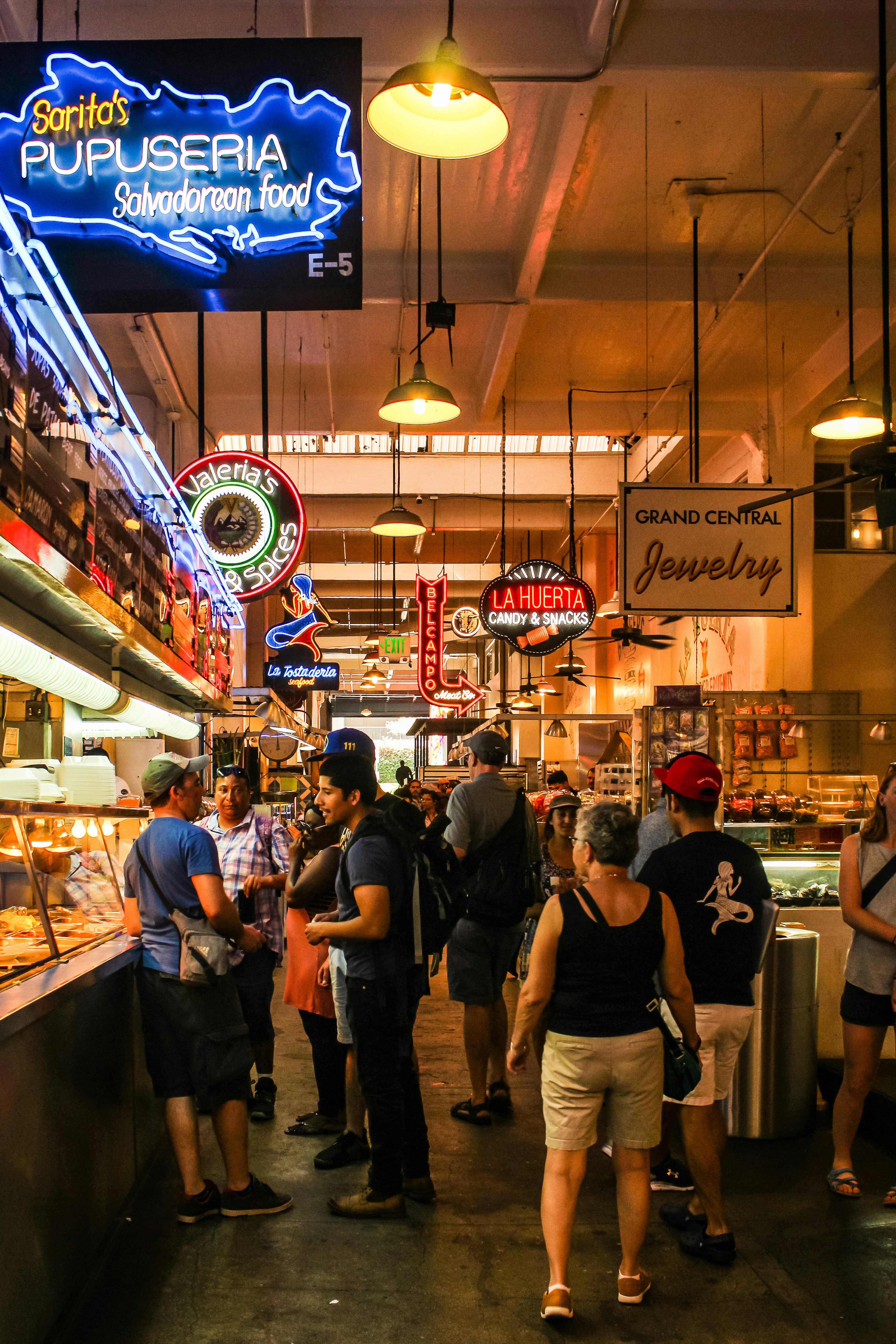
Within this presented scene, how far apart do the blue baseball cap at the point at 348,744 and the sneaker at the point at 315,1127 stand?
2.07 meters

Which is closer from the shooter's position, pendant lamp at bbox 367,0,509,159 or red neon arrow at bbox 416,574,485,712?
pendant lamp at bbox 367,0,509,159

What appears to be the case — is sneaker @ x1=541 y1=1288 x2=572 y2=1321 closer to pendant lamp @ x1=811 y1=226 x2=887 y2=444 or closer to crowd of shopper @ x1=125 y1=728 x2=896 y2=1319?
crowd of shopper @ x1=125 y1=728 x2=896 y2=1319

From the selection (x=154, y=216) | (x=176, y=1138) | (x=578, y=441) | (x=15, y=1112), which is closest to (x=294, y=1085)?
(x=176, y=1138)

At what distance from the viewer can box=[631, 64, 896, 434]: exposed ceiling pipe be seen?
809 cm

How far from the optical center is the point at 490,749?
21.6 feet

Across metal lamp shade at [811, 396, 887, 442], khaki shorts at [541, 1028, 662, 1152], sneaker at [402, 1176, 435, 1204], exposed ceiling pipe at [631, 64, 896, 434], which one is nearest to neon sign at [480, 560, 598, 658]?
exposed ceiling pipe at [631, 64, 896, 434]

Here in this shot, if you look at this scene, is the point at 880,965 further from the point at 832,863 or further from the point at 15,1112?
the point at 15,1112

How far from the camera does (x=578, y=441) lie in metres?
17.2

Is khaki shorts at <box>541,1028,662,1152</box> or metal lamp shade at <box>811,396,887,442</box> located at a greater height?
metal lamp shade at <box>811,396,887,442</box>

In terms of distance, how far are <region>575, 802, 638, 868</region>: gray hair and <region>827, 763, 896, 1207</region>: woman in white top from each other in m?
1.74

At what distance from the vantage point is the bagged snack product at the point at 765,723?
457 inches

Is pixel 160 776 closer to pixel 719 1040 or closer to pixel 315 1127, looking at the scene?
pixel 315 1127

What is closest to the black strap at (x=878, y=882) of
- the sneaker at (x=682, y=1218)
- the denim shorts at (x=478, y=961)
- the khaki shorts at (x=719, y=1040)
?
the khaki shorts at (x=719, y=1040)

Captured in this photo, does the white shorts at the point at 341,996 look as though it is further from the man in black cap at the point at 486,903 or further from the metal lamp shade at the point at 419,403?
the metal lamp shade at the point at 419,403
